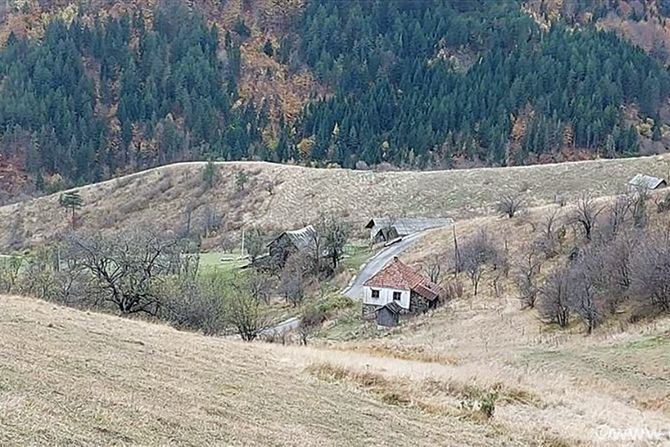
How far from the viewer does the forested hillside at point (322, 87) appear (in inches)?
5374

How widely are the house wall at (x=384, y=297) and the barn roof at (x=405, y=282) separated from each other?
0.25m

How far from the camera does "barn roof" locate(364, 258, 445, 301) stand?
49062 mm

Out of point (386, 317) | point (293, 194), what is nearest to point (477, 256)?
point (386, 317)

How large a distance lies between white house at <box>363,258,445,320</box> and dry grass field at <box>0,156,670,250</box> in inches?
1302

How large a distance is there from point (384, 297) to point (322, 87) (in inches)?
4675

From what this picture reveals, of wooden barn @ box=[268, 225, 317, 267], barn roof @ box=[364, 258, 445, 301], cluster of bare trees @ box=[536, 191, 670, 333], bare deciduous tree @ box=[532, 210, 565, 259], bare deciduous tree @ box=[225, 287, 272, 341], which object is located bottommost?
wooden barn @ box=[268, 225, 317, 267]

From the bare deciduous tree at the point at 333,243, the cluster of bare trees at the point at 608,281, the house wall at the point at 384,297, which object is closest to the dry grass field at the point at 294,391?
the cluster of bare trees at the point at 608,281

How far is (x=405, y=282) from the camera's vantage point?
4934 centimetres

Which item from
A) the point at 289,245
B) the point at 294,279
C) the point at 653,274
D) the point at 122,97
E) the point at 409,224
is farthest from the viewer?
the point at 122,97

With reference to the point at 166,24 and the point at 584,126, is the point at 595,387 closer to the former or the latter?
the point at 584,126

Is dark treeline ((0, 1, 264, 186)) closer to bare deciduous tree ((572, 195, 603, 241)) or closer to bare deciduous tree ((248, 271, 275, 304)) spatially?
bare deciduous tree ((248, 271, 275, 304))

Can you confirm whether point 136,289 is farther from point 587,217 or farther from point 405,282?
point 587,217

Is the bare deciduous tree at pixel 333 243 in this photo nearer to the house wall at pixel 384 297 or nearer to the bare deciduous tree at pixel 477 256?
the bare deciduous tree at pixel 477 256

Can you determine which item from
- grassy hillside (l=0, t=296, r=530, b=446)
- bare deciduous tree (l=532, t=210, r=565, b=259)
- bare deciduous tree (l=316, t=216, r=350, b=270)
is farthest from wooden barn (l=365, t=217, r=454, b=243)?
grassy hillside (l=0, t=296, r=530, b=446)
